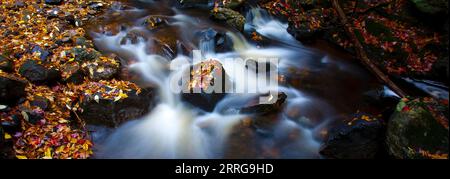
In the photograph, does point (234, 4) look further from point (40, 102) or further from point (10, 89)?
point (10, 89)

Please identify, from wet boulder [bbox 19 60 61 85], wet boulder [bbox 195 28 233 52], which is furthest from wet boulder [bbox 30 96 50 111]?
wet boulder [bbox 195 28 233 52]

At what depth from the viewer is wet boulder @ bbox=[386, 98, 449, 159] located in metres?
4.74

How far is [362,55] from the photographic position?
8.34 meters

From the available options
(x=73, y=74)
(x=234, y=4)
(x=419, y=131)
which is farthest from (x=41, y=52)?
(x=419, y=131)

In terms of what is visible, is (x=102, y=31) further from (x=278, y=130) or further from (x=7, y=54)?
(x=278, y=130)

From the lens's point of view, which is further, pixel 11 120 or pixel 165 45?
pixel 165 45

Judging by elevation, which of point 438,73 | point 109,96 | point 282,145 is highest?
point 438,73

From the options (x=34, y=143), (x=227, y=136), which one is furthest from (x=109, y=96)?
(x=227, y=136)

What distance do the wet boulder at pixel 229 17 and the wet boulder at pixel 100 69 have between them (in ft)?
13.4

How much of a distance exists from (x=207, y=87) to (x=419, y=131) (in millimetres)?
4001

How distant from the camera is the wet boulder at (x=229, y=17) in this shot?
9.70 meters
